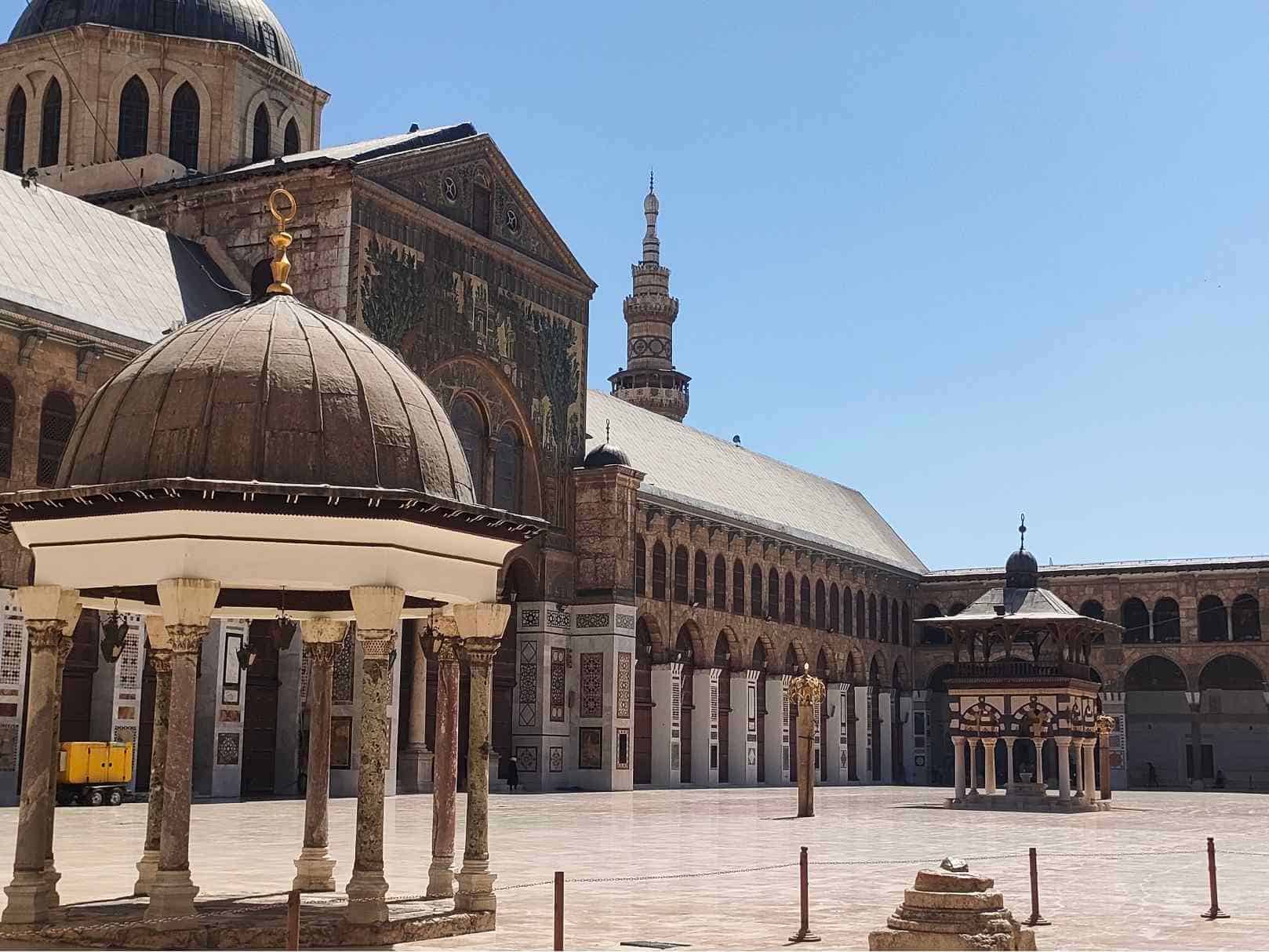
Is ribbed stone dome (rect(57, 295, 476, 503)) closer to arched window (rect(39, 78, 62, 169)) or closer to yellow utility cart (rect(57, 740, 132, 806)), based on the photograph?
yellow utility cart (rect(57, 740, 132, 806))

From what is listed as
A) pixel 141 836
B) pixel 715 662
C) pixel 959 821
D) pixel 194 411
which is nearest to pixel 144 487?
pixel 194 411

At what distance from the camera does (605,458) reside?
44.3 m

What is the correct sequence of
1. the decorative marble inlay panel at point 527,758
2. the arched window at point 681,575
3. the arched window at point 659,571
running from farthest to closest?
the arched window at point 681,575 < the arched window at point 659,571 < the decorative marble inlay panel at point 527,758

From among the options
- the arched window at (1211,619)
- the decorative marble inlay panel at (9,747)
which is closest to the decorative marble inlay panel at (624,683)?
the decorative marble inlay panel at (9,747)

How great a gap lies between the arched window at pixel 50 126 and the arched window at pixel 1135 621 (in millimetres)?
43641

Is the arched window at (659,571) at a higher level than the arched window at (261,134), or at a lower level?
lower

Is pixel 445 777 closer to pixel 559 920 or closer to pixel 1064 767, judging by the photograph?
pixel 559 920

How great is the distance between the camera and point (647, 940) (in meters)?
12.1

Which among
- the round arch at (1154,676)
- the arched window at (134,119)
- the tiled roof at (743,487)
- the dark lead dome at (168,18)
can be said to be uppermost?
the dark lead dome at (168,18)

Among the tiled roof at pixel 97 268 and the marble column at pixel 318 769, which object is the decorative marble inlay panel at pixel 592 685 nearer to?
the tiled roof at pixel 97 268

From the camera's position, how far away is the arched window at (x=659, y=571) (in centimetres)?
4981

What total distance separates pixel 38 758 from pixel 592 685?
3219cm

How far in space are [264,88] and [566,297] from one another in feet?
31.3

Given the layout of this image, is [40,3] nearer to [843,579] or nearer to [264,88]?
[264,88]
